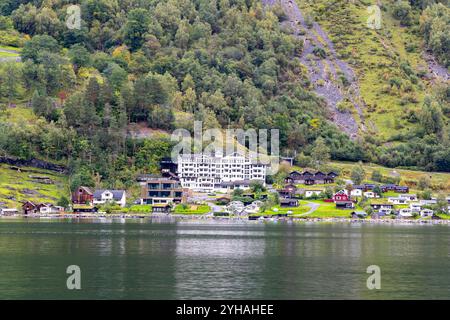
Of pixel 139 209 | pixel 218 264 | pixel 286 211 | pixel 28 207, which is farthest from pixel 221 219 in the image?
pixel 218 264

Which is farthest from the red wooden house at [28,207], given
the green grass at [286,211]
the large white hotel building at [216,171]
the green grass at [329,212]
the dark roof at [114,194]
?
the green grass at [329,212]

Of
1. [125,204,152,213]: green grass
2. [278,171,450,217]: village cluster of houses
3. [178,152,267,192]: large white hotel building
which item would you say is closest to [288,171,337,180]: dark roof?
[278,171,450,217]: village cluster of houses

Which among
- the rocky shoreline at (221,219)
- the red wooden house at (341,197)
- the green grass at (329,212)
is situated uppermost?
the red wooden house at (341,197)

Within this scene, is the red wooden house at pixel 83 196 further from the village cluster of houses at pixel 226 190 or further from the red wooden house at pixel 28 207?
the red wooden house at pixel 28 207

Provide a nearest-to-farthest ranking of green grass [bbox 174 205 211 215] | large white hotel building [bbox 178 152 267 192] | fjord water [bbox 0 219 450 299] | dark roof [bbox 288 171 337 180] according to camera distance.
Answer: fjord water [bbox 0 219 450 299], green grass [bbox 174 205 211 215], dark roof [bbox 288 171 337 180], large white hotel building [bbox 178 152 267 192]

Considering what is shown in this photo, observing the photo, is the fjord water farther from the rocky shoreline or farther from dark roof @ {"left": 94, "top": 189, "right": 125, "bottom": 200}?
dark roof @ {"left": 94, "top": 189, "right": 125, "bottom": 200}
